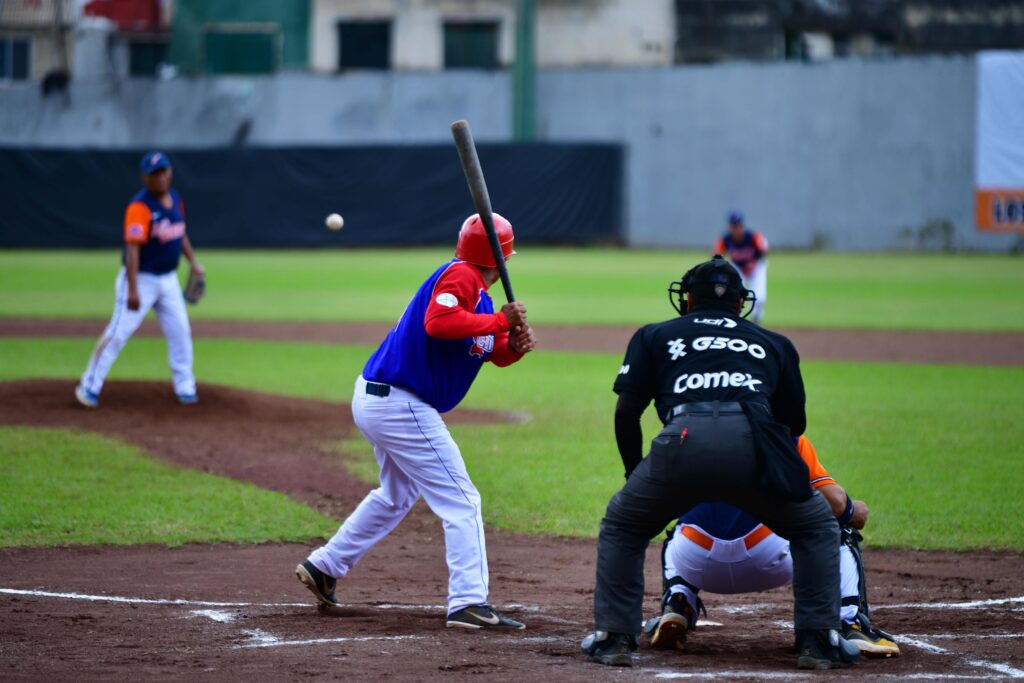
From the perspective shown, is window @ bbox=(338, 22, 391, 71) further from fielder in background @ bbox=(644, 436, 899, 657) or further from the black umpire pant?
the black umpire pant

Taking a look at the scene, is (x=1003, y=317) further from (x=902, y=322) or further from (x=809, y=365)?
(x=809, y=365)

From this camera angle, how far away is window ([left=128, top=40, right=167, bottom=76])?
50688 millimetres

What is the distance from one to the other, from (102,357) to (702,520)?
25.6 ft

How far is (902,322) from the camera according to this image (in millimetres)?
22344

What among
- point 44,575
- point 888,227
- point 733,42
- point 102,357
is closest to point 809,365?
point 102,357

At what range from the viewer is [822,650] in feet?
18.0

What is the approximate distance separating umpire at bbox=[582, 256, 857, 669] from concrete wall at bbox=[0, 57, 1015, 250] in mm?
37232

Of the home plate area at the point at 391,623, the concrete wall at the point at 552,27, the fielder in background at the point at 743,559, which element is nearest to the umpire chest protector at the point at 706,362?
the fielder in background at the point at 743,559

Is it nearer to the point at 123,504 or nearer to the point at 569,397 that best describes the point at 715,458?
the point at 123,504

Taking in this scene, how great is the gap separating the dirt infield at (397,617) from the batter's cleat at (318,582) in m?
0.10

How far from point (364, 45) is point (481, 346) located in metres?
42.9

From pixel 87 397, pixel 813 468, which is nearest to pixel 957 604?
pixel 813 468

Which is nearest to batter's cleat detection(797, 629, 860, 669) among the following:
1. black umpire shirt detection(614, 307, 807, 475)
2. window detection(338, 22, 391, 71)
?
black umpire shirt detection(614, 307, 807, 475)

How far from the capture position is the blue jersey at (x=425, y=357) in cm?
641
